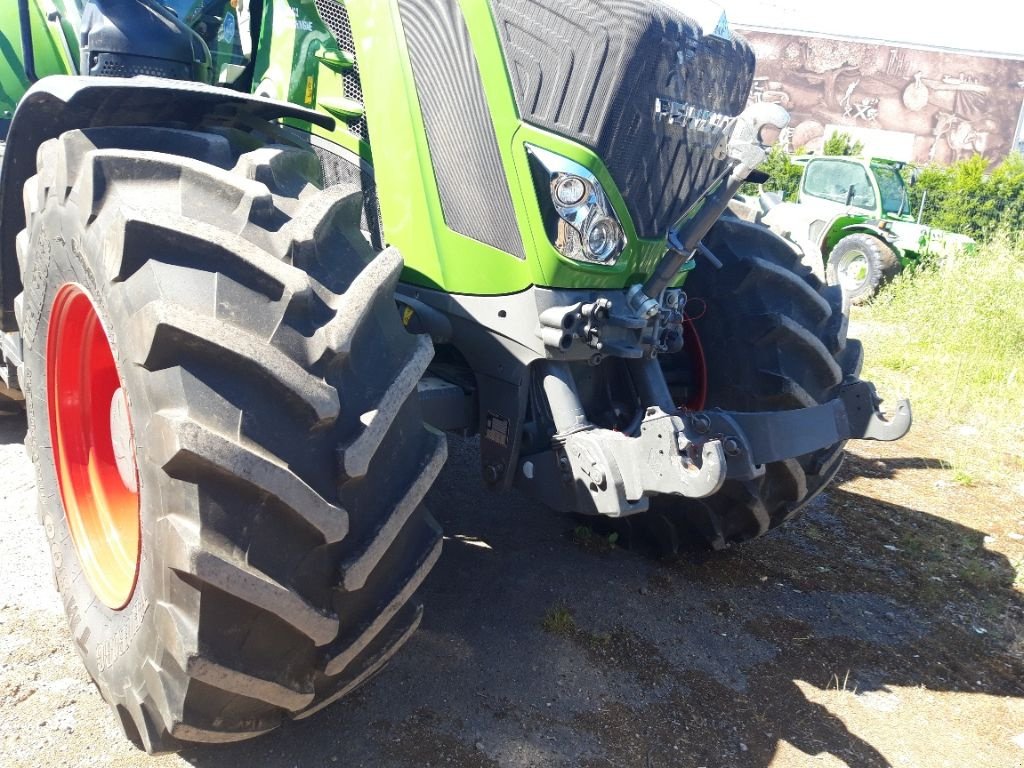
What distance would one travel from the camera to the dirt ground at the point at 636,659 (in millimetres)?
2314

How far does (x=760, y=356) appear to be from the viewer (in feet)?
9.65

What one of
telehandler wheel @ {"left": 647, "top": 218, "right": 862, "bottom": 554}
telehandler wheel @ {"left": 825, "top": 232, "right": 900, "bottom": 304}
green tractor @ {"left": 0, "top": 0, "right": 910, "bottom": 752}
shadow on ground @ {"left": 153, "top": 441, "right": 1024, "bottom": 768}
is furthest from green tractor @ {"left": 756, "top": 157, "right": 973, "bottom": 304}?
green tractor @ {"left": 0, "top": 0, "right": 910, "bottom": 752}

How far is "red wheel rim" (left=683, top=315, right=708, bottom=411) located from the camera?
3086 millimetres

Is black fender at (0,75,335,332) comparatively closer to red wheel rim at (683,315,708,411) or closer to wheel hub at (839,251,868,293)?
red wheel rim at (683,315,708,411)

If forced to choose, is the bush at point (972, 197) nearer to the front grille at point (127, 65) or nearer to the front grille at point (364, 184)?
the front grille at point (127, 65)

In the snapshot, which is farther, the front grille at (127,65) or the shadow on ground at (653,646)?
the front grille at (127,65)

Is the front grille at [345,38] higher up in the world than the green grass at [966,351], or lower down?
higher up

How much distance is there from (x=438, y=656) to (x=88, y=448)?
1.23m

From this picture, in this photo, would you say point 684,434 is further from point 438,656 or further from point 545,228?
point 438,656

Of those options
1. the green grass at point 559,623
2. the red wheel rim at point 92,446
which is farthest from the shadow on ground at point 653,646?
the red wheel rim at point 92,446

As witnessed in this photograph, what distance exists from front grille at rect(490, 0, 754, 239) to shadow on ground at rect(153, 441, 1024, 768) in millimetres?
1424

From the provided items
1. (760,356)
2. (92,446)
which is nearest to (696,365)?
(760,356)

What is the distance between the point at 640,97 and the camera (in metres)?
2.23

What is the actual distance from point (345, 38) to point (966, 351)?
20.5ft
